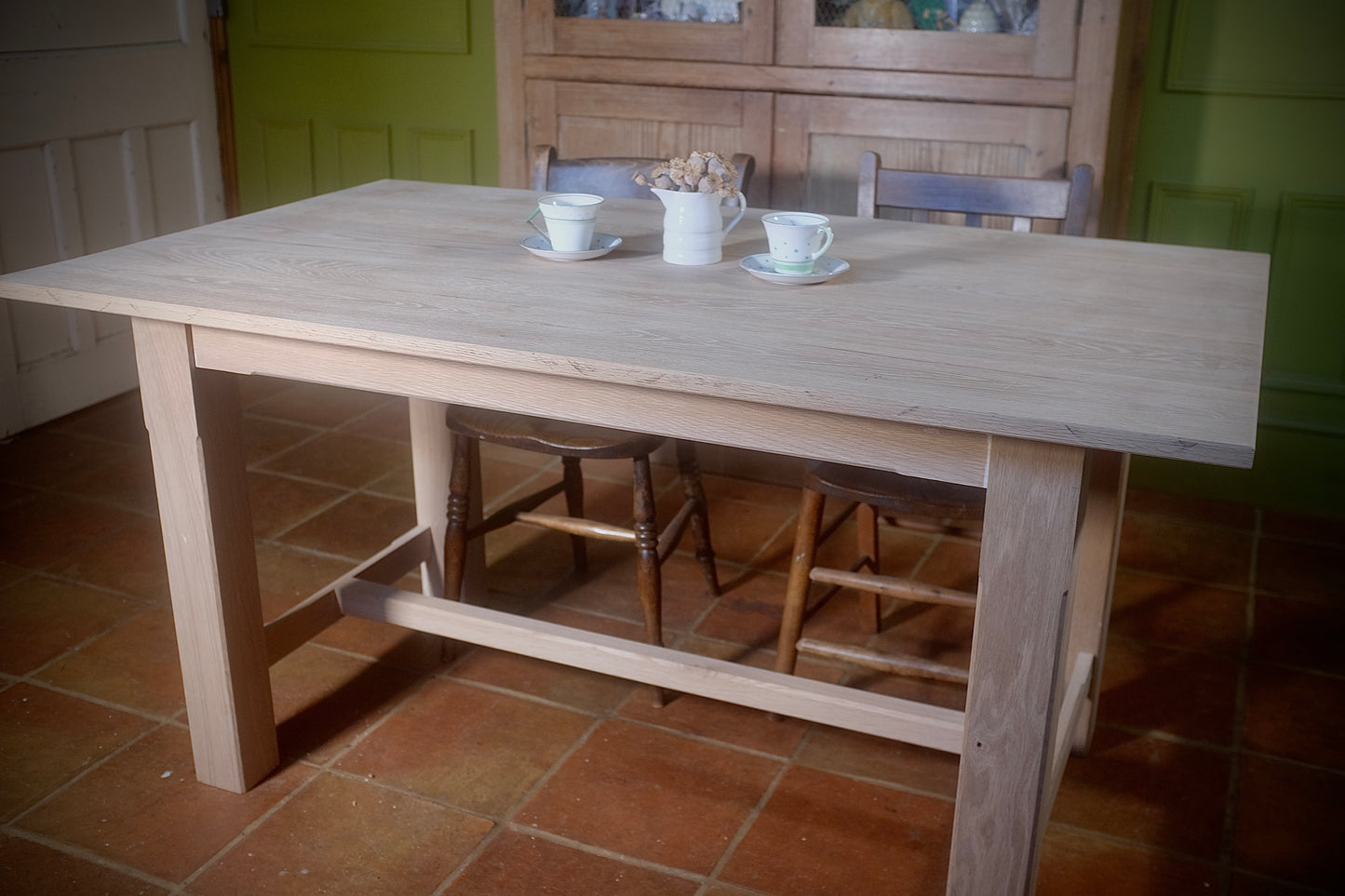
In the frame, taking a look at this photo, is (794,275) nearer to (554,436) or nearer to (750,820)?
(554,436)

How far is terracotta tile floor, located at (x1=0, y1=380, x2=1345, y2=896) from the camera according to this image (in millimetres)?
1929

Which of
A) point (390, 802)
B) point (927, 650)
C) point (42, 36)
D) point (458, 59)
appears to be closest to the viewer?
point (390, 802)

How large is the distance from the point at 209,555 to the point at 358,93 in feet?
8.36

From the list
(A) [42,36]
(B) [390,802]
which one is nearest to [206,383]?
(B) [390,802]

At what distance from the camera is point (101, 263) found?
6.30ft

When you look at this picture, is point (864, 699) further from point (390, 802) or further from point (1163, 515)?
point (1163, 515)

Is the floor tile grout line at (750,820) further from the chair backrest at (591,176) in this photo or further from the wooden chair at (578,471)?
the chair backrest at (591,176)

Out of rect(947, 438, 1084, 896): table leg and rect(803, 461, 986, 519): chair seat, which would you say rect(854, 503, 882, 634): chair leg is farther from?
rect(947, 438, 1084, 896): table leg

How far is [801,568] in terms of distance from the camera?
7.20ft

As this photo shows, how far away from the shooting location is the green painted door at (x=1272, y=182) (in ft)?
9.86

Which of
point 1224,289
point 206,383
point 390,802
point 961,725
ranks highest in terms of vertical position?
point 1224,289

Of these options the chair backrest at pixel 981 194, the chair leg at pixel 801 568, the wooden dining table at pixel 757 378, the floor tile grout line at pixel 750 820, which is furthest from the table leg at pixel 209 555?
the chair backrest at pixel 981 194

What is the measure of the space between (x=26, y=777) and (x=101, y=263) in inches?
36.2

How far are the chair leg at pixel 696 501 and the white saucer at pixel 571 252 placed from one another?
61cm
